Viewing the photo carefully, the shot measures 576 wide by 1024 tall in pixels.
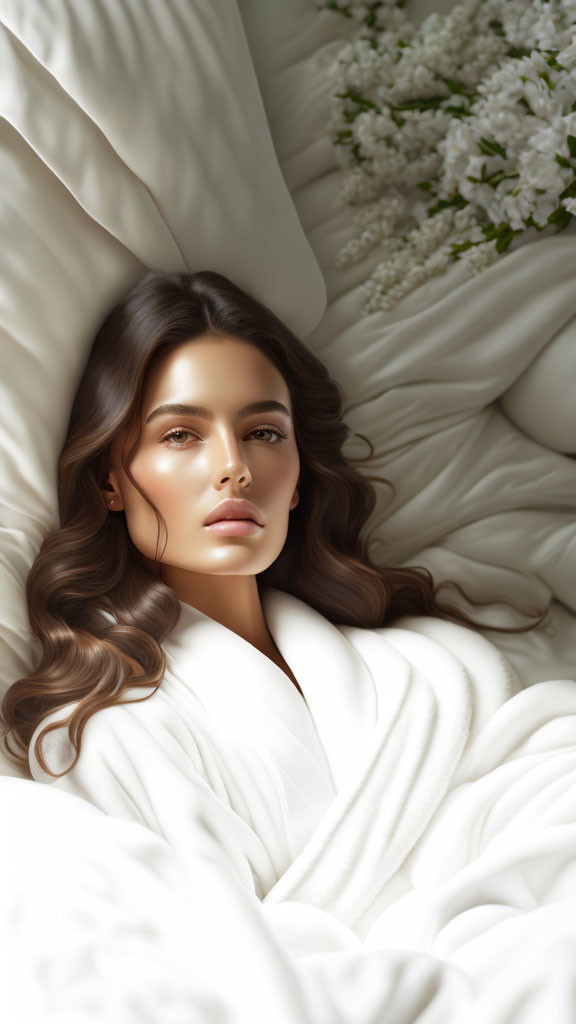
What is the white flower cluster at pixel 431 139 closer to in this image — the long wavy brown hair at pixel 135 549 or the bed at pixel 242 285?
the bed at pixel 242 285

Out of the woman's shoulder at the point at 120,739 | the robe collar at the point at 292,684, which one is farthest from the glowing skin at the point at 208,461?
the woman's shoulder at the point at 120,739

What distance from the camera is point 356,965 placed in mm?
1081

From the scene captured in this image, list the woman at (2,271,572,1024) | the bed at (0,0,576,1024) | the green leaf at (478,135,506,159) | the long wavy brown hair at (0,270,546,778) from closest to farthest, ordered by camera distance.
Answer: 1. the bed at (0,0,576,1024)
2. the woman at (2,271,572,1024)
3. the long wavy brown hair at (0,270,546,778)
4. the green leaf at (478,135,506,159)

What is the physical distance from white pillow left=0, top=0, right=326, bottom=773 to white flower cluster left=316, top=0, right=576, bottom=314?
286 millimetres

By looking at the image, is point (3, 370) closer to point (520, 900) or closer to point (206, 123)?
point (206, 123)

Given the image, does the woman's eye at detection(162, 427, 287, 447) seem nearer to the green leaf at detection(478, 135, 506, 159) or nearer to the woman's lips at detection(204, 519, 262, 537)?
the woman's lips at detection(204, 519, 262, 537)

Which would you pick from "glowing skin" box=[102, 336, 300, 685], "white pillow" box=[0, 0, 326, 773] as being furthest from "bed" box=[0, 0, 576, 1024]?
"glowing skin" box=[102, 336, 300, 685]

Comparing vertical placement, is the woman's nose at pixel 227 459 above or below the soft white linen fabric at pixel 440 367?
above

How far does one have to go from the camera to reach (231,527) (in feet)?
5.13

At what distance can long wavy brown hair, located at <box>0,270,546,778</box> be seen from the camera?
150 centimetres

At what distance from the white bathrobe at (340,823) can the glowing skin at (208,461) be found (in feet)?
0.47

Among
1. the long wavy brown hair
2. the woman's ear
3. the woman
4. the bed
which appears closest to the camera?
the bed

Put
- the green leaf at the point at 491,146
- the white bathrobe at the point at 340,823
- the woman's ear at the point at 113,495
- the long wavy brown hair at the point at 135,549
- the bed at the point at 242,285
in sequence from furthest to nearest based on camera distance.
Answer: the green leaf at the point at 491,146
the woman's ear at the point at 113,495
the long wavy brown hair at the point at 135,549
the bed at the point at 242,285
the white bathrobe at the point at 340,823

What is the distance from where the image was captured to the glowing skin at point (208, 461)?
1.57 metres
